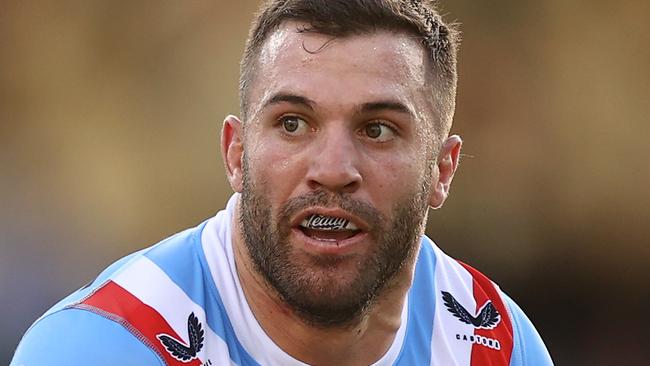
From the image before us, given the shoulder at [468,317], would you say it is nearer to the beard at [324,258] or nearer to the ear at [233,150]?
the beard at [324,258]

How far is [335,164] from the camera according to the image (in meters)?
2.53

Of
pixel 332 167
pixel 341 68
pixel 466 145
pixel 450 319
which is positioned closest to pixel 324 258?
pixel 332 167

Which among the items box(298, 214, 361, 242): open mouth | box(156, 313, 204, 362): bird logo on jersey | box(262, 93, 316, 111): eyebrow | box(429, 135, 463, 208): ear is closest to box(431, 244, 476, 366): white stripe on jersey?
box(429, 135, 463, 208): ear

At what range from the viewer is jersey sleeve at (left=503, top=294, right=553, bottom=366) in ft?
10.4

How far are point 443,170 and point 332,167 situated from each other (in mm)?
630

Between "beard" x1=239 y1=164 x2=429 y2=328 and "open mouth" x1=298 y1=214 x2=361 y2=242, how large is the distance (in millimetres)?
31

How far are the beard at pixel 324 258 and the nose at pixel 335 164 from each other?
3 cm

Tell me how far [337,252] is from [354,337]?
0.39 m

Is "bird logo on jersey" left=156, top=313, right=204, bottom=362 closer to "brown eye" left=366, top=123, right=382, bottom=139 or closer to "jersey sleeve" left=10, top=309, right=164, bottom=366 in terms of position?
"jersey sleeve" left=10, top=309, right=164, bottom=366

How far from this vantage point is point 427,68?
2.88 metres

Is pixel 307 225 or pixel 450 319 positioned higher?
pixel 307 225

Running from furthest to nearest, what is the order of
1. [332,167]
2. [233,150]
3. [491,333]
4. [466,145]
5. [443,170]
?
[466,145] → [491,333] → [443,170] → [233,150] → [332,167]

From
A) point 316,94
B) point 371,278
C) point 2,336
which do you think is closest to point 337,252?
point 371,278

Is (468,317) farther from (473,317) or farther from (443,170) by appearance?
(443,170)
